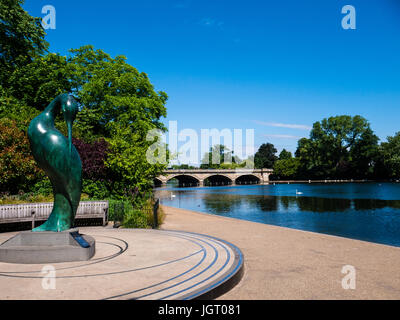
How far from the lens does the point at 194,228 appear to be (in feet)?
48.2

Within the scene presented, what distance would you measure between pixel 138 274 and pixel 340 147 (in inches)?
3389

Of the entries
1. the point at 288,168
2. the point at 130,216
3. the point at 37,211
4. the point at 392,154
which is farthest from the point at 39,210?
the point at 288,168

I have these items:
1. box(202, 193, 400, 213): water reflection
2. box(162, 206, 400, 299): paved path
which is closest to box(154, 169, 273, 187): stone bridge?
box(202, 193, 400, 213): water reflection

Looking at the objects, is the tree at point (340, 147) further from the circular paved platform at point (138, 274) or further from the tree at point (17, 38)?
the circular paved platform at point (138, 274)

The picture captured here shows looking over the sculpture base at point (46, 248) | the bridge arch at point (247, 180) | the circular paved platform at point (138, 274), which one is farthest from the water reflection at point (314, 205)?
the bridge arch at point (247, 180)

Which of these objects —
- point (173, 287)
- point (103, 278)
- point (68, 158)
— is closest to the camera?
point (173, 287)

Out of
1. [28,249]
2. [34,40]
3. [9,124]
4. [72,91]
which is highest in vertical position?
[34,40]

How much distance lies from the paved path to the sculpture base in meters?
3.98

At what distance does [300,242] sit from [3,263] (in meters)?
9.58

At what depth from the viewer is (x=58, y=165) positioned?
789cm

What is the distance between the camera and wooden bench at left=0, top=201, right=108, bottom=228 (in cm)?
1185

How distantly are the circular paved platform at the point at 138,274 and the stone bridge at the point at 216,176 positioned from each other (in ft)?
212

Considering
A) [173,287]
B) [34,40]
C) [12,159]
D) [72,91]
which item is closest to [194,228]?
[173,287]
